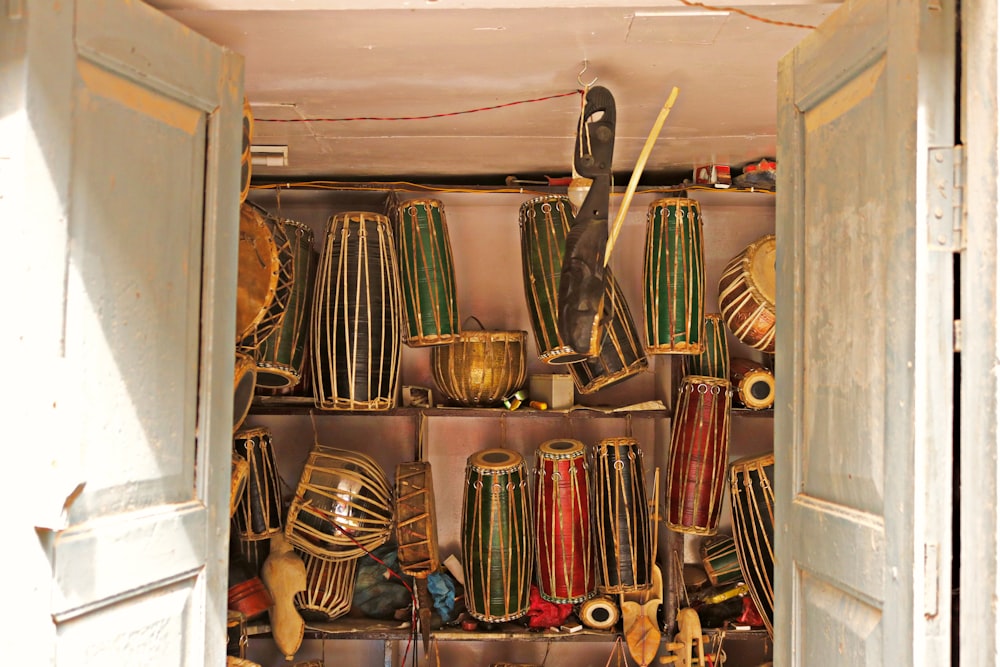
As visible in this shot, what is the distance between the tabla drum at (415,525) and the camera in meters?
4.16

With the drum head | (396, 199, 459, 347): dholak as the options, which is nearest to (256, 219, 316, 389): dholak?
(396, 199, 459, 347): dholak

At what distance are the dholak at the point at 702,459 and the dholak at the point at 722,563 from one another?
35 centimetres

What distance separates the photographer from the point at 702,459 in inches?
162

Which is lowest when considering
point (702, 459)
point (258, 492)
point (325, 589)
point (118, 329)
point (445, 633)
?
point (445, 633)

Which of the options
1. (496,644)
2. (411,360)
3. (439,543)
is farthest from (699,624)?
(411,360)

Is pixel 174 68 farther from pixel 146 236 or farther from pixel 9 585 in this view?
pixel 9 585

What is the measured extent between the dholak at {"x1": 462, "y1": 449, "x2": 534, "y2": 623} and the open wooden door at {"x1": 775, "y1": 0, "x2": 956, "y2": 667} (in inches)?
83.7

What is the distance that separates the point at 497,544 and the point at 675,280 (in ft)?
4.66

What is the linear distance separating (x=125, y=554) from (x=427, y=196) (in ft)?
10.5

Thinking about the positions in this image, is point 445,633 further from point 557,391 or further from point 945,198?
point 945,198

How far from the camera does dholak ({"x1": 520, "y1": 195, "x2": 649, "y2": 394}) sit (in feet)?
13.3

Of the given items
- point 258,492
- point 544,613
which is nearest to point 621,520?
point 544,613

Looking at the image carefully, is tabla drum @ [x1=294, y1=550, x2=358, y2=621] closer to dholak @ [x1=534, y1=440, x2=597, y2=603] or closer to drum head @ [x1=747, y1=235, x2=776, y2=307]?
dholak @ [x1=534, y1=440, x2=597, y2=603]

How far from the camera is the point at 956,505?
150 cm
